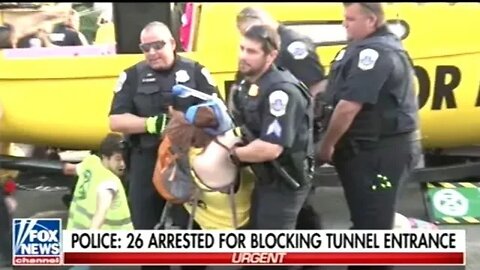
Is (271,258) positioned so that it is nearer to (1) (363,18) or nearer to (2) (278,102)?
(2) (278,102)

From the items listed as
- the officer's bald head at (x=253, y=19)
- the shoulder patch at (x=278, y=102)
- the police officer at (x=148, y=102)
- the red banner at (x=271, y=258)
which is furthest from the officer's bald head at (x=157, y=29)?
the red banner at (x=271, y=258)

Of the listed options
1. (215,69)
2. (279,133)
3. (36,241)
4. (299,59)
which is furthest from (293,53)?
(36,241)

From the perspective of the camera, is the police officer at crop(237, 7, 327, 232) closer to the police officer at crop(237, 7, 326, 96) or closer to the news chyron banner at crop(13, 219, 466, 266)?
the police officer at crop(237, 7, 326, 96)

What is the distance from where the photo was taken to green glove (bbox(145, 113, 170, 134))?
3660mm

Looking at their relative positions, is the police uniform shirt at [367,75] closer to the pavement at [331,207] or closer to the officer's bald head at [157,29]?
the pavement at [331,207]

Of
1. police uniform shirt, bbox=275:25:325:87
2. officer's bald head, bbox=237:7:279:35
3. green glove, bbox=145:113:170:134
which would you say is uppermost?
officer's bald head, bbox=237:7:279:35

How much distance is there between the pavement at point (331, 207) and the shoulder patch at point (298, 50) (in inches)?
18.6

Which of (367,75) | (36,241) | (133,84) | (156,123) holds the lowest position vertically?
(36,241)

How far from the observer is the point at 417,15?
4309 millimetres

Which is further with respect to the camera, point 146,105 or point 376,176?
point 146,105

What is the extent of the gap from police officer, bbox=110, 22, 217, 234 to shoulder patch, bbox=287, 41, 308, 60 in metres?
0.29

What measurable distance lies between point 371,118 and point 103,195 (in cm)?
91

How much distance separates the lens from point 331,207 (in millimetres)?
3805

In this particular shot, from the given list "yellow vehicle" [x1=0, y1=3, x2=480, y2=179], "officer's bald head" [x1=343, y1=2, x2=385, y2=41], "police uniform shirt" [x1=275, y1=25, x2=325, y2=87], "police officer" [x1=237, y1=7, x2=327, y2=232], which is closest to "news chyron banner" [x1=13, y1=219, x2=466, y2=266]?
"police officer" [x1=237, y1=7, x2=327, y2=232]
